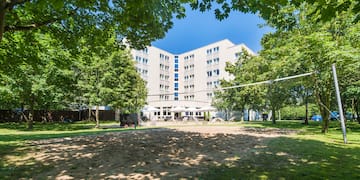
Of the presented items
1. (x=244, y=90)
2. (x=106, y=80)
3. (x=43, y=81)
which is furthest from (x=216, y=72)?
(x=43, y=81)

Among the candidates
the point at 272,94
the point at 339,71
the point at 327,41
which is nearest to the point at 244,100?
the point at 272,94

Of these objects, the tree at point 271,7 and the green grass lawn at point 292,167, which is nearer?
the tree at point 271,7

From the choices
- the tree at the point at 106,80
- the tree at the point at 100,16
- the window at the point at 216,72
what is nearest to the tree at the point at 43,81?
the tree at the point at 106,80

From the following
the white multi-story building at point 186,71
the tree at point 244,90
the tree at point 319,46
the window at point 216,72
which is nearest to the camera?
the tree at point 319,46

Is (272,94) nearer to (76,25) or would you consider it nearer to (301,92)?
(301,92)

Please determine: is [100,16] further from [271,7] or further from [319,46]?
[319,46]

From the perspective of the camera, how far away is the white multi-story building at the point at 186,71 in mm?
51781

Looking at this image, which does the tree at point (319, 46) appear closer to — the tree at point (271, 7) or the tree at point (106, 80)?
the tree at point (271, 7)

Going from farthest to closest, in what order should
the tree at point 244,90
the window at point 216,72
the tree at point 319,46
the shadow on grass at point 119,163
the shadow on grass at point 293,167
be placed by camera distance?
1. the window at point 216,72
2. the tree at point 244,90
3. the tree at point 319,46
4. the shadow on grass at point 119,163
5. the shadow on grass at point 293,167

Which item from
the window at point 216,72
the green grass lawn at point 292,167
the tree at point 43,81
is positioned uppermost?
the window at point 216,72

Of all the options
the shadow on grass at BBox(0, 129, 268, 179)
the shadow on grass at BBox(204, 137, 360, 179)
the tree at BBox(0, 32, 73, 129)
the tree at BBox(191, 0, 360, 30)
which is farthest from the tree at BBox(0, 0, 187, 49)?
the shadow on grass at BBox(204, 137, 360, 179)

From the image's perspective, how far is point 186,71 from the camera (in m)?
61.8

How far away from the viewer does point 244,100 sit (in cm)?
3559

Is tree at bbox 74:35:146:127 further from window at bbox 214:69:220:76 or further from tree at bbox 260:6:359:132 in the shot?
window at bbox 214:69:220:76
